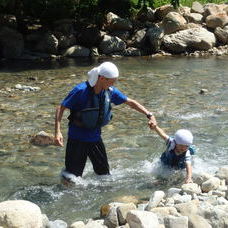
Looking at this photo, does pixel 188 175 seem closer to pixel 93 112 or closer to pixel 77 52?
pixel 93 112

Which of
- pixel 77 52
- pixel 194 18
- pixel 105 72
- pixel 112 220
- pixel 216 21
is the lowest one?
pixel 112 220

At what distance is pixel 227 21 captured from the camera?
83.8ft

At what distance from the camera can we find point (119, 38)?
24000mm

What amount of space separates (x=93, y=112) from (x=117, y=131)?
4168mm

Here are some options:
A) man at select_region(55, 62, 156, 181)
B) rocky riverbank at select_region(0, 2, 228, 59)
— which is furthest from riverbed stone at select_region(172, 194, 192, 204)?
rocky riverbank at select_region(0, 2, 228, 59)

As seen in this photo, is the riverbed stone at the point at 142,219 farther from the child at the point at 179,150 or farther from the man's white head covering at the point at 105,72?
the child at the point at 179,150

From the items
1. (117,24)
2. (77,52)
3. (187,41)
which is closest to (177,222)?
(77,52)

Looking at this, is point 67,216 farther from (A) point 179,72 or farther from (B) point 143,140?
(A) point 179,72

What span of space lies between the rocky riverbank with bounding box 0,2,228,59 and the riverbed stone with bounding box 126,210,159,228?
17.8 m

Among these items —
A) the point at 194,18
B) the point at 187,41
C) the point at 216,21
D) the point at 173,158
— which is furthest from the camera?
the point at 194,18

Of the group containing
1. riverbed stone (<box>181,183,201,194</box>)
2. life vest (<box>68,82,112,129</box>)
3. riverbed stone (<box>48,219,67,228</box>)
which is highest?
life vest (<box>68,82,112,129</box>)

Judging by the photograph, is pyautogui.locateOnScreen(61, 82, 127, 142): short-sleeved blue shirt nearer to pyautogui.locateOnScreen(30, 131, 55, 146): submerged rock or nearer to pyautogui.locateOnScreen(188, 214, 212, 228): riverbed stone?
pyautogui.locateOnScreen(188, 214, 212, 228): riverbed stone

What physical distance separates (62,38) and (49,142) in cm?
1398

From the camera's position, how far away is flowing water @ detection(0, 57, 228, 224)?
25.1ft
